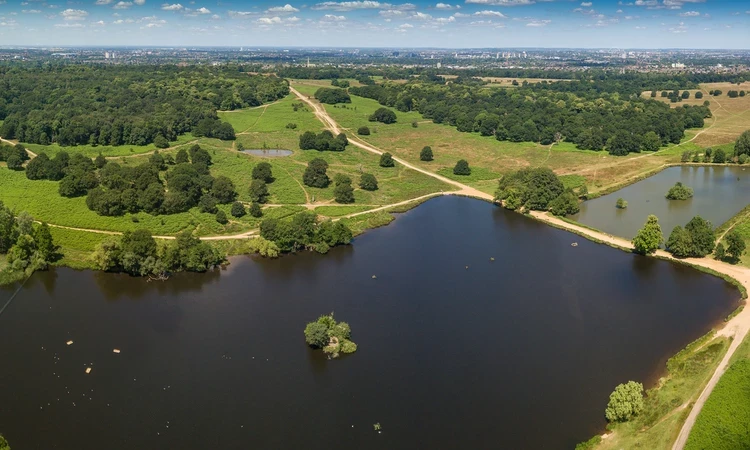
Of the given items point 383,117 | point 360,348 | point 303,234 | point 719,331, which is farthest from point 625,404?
point 383,117

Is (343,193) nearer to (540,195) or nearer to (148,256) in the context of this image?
(540,195)

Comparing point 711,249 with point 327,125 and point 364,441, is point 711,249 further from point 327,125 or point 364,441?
point 327,125

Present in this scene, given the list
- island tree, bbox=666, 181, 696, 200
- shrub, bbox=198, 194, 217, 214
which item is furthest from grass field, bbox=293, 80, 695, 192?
shrub, bbox=198, 194, 217, 214

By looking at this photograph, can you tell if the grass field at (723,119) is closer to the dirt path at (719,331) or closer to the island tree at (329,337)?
the dirt path at (719,331)

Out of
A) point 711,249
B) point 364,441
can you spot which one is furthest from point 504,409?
point 711,249

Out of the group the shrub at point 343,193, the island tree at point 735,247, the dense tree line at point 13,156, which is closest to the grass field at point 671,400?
the island tree at point 735,247

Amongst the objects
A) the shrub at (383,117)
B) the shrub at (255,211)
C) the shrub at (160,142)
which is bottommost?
the shrub at (255,211)
